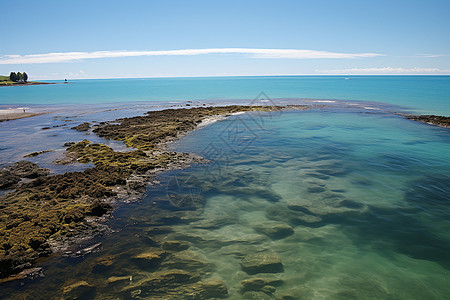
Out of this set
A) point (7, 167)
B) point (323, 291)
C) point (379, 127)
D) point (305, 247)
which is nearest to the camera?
point (323, 291)

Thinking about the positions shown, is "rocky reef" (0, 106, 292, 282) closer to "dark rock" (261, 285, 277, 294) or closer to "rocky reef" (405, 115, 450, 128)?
"dark rock" (261, 285, 277, 294)

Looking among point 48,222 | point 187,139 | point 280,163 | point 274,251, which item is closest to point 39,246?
point 48,222

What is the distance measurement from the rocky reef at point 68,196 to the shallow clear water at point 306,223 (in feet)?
3.28

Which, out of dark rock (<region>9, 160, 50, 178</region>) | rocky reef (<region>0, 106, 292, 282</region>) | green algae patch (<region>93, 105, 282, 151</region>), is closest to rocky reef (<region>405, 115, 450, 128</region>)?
green algae patch (<region>93, 105, 282, 151</region>)

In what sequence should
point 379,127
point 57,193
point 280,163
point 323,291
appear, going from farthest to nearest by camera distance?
1. point 379,127
2. point 280,163
3. point 57,193
4. point 323,291

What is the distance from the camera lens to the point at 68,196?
14484mm

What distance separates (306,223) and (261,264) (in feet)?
13.2

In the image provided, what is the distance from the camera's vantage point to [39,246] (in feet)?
33.6

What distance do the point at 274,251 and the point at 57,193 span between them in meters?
12.7

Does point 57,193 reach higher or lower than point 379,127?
lower

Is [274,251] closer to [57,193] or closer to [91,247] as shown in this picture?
[91,247]

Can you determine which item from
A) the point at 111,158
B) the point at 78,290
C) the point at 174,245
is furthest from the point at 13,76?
the point at 78,290

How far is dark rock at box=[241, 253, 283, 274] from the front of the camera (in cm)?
946

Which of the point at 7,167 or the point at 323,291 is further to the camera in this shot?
the point at 7,167
